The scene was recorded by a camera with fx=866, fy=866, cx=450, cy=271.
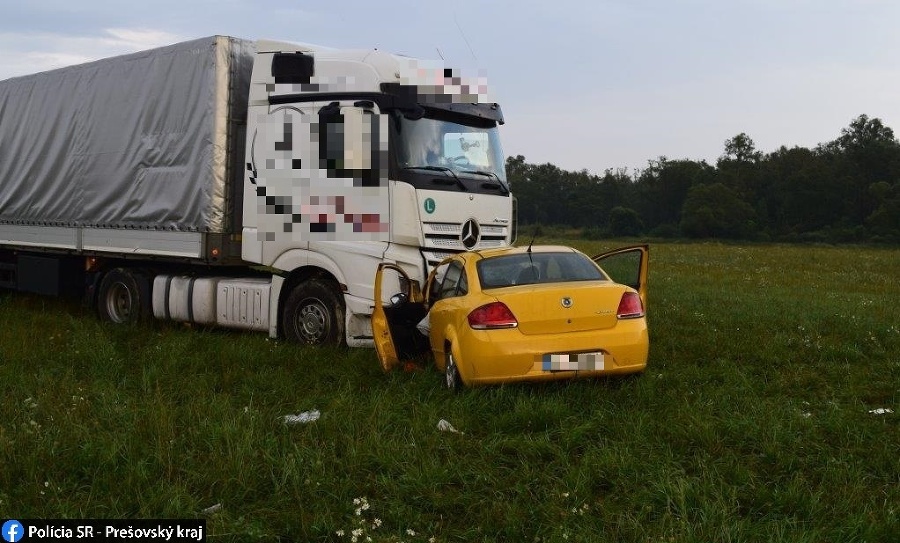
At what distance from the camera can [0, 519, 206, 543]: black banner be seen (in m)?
4.35

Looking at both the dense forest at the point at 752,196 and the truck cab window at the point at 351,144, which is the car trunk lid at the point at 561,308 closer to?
the truck cab window at the point at 351,144

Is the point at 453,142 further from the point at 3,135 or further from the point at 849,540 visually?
the point at 3,135

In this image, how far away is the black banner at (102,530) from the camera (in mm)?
4348

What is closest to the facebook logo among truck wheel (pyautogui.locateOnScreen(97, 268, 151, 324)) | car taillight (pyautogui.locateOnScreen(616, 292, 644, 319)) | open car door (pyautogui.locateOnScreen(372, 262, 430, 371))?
open car door (pyautogui.locateOnScreen(372, 262, 430, 371))

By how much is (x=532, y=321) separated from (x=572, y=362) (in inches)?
18.6

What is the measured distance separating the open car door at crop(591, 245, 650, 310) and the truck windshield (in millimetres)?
1798

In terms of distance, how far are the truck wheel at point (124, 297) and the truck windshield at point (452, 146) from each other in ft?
15.6

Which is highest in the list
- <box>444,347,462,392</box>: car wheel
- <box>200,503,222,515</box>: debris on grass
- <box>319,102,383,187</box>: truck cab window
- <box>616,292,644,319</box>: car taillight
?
<box>319,102,383,187</box>: truck cab window

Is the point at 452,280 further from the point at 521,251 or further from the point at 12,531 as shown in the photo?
the point at 12,531

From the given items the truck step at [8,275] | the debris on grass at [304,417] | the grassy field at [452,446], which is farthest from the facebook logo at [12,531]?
the truck step at [8,275]

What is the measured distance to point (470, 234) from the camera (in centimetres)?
988

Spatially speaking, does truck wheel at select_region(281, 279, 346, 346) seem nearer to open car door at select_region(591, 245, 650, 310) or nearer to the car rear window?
the car rear window

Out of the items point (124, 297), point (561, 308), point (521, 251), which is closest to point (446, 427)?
point (561, 308)

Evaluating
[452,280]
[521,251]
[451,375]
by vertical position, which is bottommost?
[451,375]
